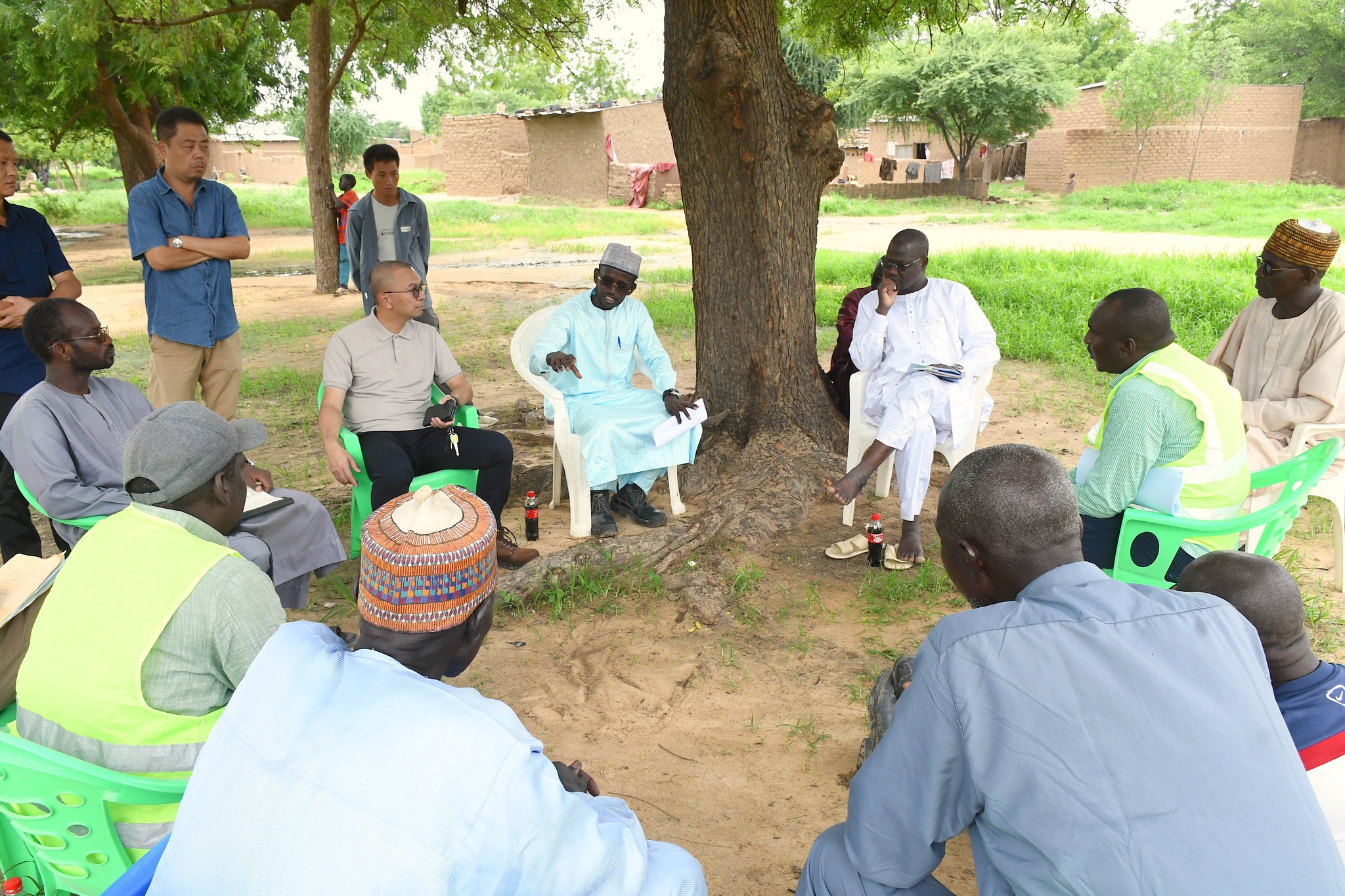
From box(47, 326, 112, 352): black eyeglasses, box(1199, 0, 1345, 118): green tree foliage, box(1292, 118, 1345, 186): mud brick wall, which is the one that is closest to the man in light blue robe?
box(47, 326, 112, 352): black eyeglasses

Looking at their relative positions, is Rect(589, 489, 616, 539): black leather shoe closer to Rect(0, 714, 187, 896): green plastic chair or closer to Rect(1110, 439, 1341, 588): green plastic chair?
Rect(1110, 439, 1341, 588): green plastic chair

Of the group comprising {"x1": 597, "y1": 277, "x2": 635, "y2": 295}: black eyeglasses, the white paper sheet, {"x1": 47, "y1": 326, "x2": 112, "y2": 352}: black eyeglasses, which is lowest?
the white paper sheet

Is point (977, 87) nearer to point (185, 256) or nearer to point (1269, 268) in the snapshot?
point (1269, 268)

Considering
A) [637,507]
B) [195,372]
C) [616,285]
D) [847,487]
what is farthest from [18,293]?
[847,487]

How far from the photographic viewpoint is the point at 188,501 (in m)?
2.12

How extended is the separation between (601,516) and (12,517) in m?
2.51

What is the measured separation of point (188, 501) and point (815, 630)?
7.83 ft

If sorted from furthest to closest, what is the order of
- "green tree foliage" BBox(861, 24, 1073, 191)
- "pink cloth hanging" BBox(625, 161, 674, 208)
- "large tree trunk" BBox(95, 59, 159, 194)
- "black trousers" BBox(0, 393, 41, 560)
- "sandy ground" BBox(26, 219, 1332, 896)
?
1. "green tree foliage" BBox(861, 24, 1073, 191)
2. "pink cloth hanging" BBox(625, 161, 674, 208)
3. "large tree trunk" BBox(95, 59, 159, 194)
4. "black trousers" BBox(0, 393, 41, 560)
5. "sandy ground" BBox(26, 219, 1332, 896)

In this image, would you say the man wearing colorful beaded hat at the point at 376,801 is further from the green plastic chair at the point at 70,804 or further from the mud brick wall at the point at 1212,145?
the mud brick wall at the point at 1212,145

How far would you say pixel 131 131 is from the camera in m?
15.1

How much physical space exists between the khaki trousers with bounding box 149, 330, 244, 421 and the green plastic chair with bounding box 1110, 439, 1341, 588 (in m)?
4.10

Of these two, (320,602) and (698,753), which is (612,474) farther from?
(698,753)

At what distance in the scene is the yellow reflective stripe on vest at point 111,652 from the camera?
62.7 inches

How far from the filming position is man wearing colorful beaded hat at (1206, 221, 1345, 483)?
374 cm
